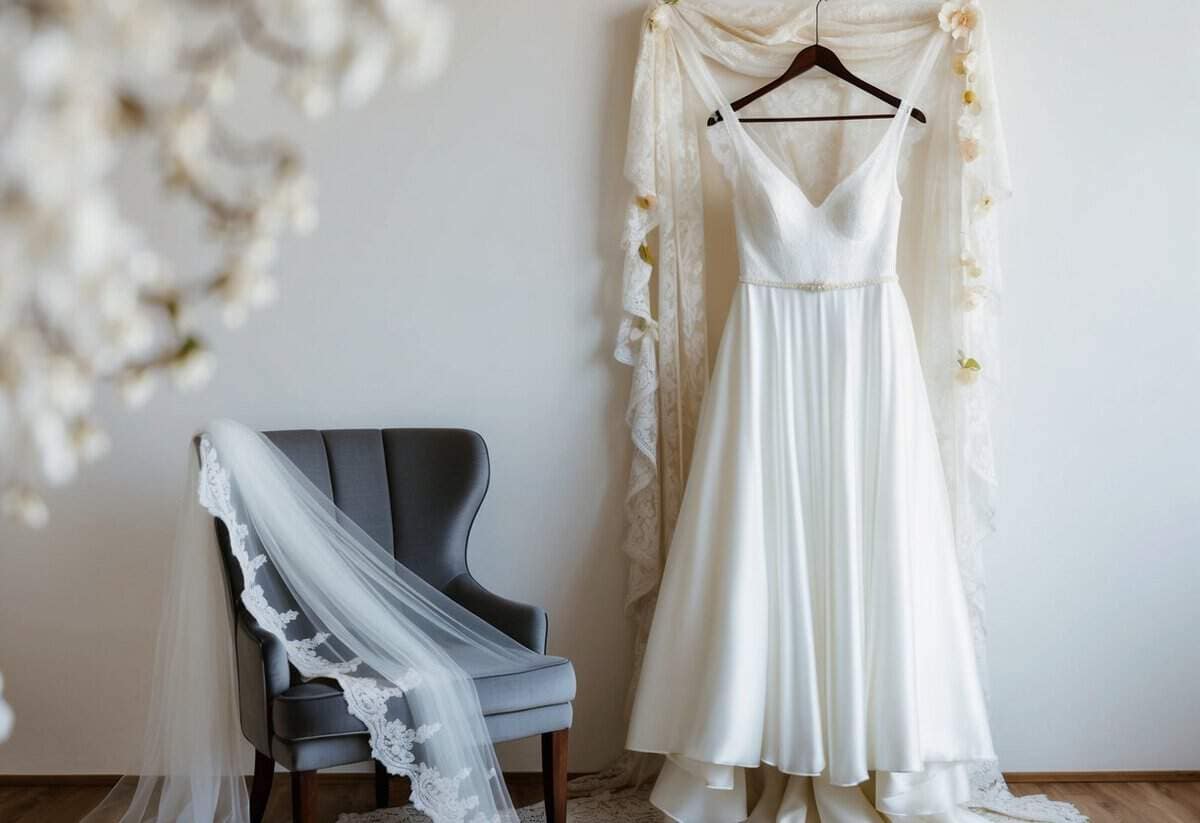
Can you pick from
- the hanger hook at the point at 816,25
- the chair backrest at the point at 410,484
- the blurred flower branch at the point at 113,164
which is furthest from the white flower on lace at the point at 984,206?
the blurred flower branch at the point at 113,164

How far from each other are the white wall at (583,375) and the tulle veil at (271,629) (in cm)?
61

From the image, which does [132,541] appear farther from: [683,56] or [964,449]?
[964,449]

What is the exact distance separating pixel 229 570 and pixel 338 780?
1.01 meters

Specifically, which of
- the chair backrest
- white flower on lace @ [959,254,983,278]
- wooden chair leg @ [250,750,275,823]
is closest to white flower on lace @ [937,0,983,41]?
white flower on lace @ [959,254,983,278]

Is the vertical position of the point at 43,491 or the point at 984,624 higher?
the point at 43,491

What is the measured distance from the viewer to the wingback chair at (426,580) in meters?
2.38

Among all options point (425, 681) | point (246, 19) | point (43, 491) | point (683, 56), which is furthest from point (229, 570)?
point (246, 19)

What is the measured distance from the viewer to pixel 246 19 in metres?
0.49

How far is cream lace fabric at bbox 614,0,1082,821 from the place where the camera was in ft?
10.00

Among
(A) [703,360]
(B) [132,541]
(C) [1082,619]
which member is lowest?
(C) [1082,619]

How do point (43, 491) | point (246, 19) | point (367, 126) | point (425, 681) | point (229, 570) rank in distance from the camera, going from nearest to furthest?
point (246, 19) < point (425, 681) < point (229, 570) < point (43, 491) < point (367, 126)

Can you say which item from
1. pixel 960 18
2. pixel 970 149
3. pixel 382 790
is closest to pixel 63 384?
pixel 382 790

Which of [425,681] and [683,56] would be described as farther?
Result: [683,56]

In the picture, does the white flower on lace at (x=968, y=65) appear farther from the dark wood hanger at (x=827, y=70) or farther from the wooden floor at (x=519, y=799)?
the wooden floor at (x=519, y=799)
